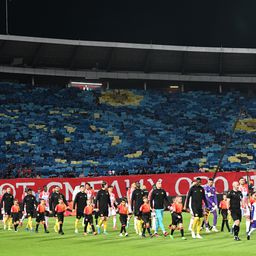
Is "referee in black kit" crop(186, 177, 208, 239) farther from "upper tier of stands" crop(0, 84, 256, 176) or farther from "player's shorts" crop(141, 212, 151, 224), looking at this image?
"upper tier of stands" crop(0, 84, 256, 176)

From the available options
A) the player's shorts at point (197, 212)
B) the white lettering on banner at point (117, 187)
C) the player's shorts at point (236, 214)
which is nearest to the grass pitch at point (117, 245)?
the player's shorts at point (236, 214)

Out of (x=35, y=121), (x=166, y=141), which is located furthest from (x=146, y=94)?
(x=35, y=121)

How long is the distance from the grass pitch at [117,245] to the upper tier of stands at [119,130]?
58.0 feet

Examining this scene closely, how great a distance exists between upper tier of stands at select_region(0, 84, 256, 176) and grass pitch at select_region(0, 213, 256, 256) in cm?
1769

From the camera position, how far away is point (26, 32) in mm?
64625

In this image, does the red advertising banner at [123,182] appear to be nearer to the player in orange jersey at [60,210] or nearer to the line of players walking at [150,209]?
the line of players walking at [150,209]

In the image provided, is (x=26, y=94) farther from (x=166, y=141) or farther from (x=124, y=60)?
(x=166, y=141)

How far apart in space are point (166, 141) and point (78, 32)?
19160 mm

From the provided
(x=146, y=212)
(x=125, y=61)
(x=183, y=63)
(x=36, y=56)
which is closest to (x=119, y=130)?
(x=125, y=61)

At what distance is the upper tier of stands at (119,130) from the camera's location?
46.7 meters

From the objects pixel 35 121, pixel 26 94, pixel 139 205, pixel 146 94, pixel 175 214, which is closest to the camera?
pixel 175 214

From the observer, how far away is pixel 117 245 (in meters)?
21.8

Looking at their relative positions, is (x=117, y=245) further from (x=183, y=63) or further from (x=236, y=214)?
(x=183, y=63)

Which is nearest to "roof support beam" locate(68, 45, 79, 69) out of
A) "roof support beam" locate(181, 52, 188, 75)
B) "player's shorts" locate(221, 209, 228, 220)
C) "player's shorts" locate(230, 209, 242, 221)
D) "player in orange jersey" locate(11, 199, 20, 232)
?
"roof support beam" locate(181, 52, 188, 75)
